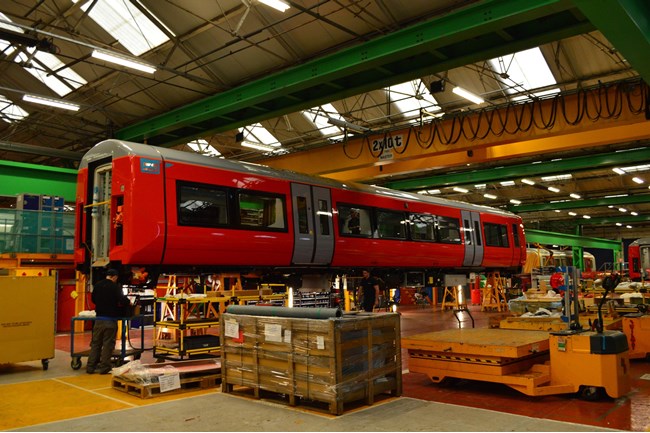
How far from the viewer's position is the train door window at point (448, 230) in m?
14.7

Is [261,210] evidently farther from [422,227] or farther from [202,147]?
[202,147]

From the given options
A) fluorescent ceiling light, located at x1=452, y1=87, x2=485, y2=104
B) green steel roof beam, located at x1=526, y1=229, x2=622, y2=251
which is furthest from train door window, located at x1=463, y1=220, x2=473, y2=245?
green steel roof beam, located at x1=526, y1=229, x2=622, y2=251

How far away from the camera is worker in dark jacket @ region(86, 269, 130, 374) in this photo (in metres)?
8.34

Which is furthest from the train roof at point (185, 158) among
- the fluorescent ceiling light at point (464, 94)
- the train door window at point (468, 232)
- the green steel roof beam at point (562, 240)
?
the green steel roof beam at point (562, 240)


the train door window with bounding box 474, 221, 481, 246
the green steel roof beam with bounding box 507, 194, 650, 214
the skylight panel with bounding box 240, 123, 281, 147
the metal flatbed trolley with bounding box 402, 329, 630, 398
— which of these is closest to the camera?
the metal flatbed trolley with bounding box 402, 329, 630, 398

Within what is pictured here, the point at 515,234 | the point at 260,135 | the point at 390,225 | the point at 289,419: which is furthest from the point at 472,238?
the point at 289,419

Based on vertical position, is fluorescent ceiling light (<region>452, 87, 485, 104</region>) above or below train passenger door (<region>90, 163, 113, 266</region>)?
above

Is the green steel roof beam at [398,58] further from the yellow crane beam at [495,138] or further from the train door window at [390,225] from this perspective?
the yellow crane beam at [495,138]

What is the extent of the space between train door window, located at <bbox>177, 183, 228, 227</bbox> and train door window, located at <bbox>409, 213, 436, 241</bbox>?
5.93 metres

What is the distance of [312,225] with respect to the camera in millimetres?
10711

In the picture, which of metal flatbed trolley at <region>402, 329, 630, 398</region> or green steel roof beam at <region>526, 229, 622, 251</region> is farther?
green steel roof beam at <region>526, 229, 622, 251</region>

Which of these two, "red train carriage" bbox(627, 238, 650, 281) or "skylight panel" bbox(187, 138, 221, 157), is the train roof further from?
"red train carriage" bbox(627, 238, 650, 281)

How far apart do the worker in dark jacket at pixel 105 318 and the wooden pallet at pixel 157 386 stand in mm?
1380

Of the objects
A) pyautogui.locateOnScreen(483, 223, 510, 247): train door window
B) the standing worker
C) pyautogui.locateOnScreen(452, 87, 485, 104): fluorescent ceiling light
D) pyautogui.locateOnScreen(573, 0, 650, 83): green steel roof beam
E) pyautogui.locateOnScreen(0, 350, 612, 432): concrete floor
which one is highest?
pyautogui.locateOnScreen(452, 87, 485, 104): fluorescent ceiling light
